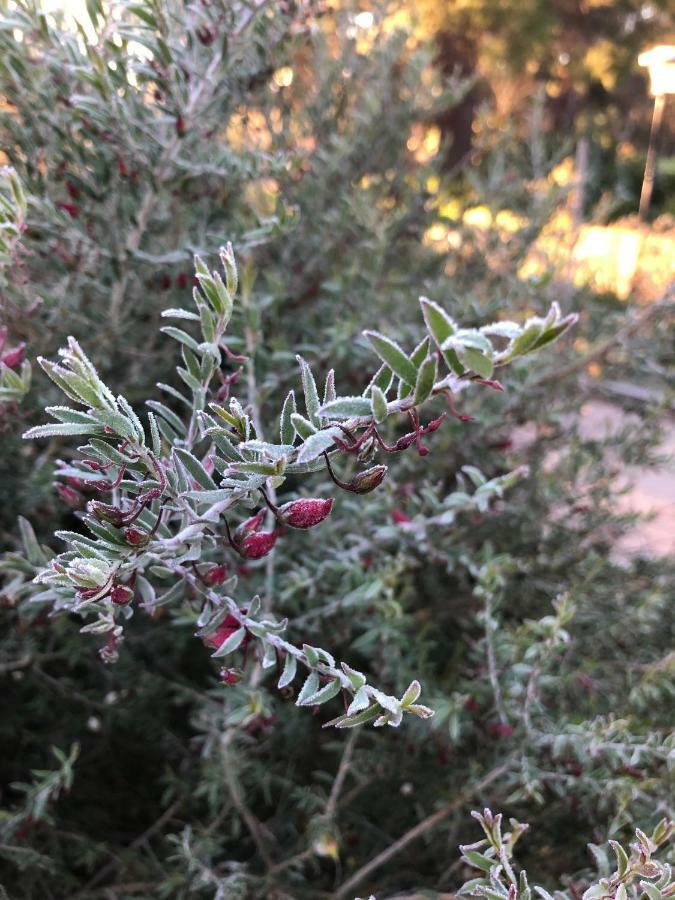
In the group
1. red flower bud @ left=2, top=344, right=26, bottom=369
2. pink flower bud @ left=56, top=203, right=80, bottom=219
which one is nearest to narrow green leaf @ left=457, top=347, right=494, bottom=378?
red flower bud @ left=2, top=344, right=26, bottom=369

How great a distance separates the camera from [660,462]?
1.89 meters

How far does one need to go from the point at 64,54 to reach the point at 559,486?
4.35ft

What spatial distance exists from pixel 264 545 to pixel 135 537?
0.13 metres

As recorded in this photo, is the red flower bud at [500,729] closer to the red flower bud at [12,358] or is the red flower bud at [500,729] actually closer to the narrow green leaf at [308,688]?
the narrow green leaf at [308,688]

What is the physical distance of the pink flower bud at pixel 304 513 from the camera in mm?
660

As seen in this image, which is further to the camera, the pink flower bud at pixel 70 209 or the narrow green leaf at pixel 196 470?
the pink flower bud at pixel 70 209

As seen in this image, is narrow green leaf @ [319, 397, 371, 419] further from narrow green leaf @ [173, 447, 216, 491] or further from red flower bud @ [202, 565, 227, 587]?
red flower bud @ [202, 565, 227, 587]

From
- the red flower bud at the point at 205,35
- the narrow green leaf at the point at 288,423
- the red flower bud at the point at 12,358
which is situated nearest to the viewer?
the narrow green leaf at the point at 288,423

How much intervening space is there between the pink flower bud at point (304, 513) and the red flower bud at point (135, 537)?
4.9 inches

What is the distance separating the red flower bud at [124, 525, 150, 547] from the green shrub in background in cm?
2

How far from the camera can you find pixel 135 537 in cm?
67

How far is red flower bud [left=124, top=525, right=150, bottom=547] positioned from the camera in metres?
0.66

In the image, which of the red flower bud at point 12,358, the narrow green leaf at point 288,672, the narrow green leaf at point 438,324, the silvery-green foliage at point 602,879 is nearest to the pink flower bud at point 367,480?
the narrow green leaf at point 438,324

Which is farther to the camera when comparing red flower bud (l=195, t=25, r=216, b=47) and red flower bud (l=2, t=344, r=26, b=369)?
red flower bud (l=195, t=25, r=216, b=47)
